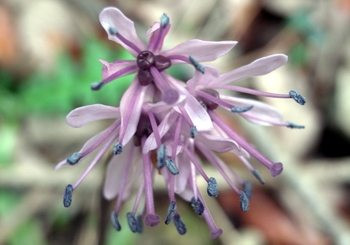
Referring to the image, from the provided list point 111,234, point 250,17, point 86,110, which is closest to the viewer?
point 86,110

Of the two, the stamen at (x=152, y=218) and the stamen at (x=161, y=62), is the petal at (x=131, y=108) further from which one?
the stamen at (x=152, y=218)

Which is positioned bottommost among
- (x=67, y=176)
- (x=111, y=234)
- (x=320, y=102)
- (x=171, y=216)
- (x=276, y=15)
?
(x=171, y=216)

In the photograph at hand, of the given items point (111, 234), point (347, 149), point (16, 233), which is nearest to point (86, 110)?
point (111, 234)

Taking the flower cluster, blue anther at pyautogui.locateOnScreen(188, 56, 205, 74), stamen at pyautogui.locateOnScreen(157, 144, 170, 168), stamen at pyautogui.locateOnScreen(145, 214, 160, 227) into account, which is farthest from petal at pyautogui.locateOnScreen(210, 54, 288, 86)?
stamen at pyautogui.locateOnScreen(145, 214, 160, 227)

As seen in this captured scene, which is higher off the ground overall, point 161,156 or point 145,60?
point 145,60

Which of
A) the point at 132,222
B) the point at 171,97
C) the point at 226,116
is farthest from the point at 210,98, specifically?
the point at 226,116

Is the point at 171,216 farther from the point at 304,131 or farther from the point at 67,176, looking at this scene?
the point at 304,131

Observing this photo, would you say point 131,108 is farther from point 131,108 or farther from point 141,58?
point 141,58
